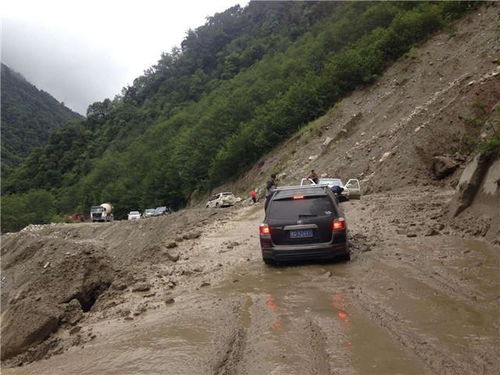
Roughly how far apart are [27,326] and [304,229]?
17.2ft

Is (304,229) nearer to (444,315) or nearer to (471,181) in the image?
(444,315)

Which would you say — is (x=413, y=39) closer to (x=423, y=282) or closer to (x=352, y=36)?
(x=352, y=36)

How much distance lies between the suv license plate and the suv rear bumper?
0.20 m

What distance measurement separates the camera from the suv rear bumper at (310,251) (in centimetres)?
971

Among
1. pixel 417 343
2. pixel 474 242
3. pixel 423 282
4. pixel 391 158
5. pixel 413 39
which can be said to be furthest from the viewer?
pixel 413 39

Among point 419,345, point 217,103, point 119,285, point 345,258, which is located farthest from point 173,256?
point 217,103

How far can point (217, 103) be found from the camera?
276ft

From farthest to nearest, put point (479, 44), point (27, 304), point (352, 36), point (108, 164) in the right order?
point (108, 164)
point (352, 36)
point (479, 44)
point (27, 304)

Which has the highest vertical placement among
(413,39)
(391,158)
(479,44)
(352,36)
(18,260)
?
(352,36)

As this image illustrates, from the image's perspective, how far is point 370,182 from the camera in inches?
1094

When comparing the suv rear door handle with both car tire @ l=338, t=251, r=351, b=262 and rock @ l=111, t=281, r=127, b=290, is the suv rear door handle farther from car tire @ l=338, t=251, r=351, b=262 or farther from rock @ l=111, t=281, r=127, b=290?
rock @ l=111, t=281, r=127, b=290

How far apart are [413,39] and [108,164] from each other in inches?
3042

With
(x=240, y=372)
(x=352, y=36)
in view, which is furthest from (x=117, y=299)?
(x=352, y=36)

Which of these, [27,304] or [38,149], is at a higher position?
[38,149]
